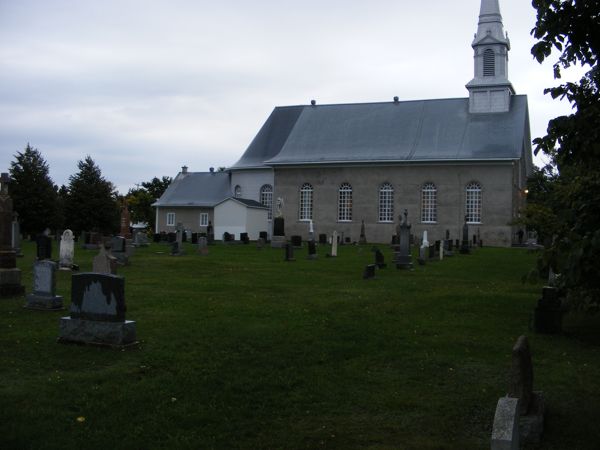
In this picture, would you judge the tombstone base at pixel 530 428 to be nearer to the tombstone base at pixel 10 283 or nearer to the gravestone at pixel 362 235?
the tombstone base at pixel 10 283

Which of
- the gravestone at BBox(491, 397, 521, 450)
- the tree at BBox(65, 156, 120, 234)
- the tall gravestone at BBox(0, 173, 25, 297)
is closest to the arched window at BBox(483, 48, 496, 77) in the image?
the tree at BBox(65, 156, 120, 234)

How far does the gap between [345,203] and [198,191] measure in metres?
13.8

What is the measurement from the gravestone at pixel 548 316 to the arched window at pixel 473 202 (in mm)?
32019

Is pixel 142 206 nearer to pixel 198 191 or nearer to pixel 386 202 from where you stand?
pixel 198 191

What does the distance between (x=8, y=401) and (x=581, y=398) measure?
5.73 metres

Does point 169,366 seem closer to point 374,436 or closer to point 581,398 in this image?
point 374,436

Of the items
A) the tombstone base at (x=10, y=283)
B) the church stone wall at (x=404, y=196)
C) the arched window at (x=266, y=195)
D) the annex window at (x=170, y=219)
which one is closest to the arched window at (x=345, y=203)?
the church stone wall at (x=404, y=196)

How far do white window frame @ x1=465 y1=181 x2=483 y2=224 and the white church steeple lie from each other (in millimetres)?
5963

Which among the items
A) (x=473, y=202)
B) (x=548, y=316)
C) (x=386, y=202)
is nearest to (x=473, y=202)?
(x=473, y=202)

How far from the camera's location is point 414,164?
1654 inches

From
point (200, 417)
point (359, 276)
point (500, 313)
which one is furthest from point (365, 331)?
point (359, 276)

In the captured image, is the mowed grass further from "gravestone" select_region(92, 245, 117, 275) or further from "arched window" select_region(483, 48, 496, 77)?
"arched window" select_region(483, 48, 496, 77)

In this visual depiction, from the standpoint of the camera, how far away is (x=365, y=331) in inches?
360

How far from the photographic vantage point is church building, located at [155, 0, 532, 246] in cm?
4047
